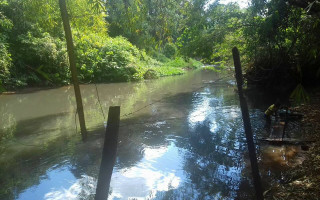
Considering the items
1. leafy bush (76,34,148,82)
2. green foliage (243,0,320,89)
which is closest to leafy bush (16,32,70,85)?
leafy bush (76,34,148,82)

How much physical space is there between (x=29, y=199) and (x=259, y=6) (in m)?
10.0

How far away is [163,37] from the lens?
7.02 metres

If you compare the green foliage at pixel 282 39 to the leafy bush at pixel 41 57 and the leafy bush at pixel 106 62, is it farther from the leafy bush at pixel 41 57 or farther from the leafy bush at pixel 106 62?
the leafy bush at pixel 41 57

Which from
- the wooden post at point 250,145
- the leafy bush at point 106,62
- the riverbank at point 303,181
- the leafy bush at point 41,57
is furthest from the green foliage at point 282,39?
the leafy bush at point 41,57

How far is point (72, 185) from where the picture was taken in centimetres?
589

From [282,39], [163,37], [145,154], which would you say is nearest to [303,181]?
[145,154]

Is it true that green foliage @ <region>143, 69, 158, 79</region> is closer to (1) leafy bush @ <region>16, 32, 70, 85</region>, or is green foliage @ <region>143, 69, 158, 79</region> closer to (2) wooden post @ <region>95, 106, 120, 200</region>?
(1) leafy bush @ <region>16, 32, 70, 85</region>

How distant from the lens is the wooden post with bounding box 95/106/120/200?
3.01 meters

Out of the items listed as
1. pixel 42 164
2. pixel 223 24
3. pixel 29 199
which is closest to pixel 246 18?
pixel 223 24

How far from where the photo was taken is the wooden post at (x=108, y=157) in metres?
3.01

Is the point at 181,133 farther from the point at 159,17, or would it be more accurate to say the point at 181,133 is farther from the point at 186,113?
the point at 159,17

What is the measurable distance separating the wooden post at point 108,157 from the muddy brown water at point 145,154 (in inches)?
101

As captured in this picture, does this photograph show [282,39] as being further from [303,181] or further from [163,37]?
[303,181]

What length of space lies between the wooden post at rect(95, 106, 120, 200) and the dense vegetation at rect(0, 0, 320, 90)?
3.38ft
